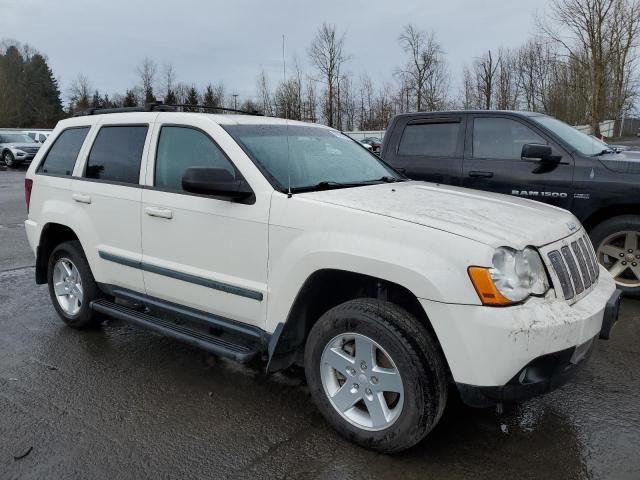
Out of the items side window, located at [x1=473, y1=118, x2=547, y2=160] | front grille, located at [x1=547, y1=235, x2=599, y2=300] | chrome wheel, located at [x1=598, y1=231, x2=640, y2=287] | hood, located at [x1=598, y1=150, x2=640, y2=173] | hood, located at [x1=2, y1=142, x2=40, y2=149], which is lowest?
chrome wheel, located at [x1=598, y1=231, x2=640, y2=287]

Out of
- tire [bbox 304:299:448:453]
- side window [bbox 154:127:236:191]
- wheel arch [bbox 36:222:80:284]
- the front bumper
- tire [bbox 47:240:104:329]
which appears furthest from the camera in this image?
wheel arch [bbox 36:222:80:284]

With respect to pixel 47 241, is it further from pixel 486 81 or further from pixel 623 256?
pixel 486 81

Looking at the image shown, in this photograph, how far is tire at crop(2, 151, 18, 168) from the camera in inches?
1037

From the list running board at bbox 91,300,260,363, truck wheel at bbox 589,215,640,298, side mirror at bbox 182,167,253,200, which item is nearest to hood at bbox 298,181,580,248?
side mirror at bbox 182,167,253,200

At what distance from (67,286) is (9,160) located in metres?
25.5

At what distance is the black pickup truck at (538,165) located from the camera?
211 inches

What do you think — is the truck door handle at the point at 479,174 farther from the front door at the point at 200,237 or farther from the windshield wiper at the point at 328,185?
the front door at the point at 200,237

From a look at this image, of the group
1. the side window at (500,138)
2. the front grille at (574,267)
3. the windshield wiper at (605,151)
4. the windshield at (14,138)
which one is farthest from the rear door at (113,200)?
the windshield at (14,138)

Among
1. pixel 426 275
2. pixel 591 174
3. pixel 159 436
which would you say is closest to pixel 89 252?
pixel 159 436

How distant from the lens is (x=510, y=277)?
2584 millimetres

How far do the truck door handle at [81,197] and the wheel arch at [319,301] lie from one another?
6.97 ft

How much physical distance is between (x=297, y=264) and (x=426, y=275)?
767mm

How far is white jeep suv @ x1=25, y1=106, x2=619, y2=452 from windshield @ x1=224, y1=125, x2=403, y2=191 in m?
0.02

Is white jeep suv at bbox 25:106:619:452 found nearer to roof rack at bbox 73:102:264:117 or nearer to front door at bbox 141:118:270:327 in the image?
front door at bbox 141:118:270:327
